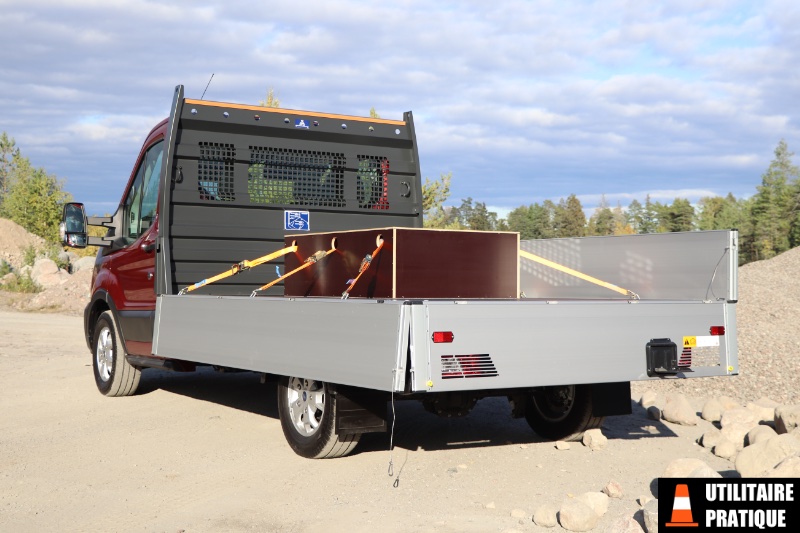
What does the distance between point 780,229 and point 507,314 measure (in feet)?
217

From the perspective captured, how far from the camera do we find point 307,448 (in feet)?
21.9

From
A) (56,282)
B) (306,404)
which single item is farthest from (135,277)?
(56,282)

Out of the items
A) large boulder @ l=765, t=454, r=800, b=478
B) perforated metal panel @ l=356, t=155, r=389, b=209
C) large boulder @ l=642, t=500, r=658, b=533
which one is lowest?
large boulder @ l=642, t=500, r=658, b=533

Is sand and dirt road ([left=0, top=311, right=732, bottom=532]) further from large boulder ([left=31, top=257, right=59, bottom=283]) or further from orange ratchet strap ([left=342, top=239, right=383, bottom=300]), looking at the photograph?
large boulder ([left=31, top=257, right=59, bottom=283])

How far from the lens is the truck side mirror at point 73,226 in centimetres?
907

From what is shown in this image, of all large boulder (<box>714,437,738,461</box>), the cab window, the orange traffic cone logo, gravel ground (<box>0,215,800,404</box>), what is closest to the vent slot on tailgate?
the orange traffic cone logo

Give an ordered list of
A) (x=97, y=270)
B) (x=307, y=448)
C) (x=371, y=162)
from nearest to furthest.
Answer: (x=307, y=448), (x=371, y=162), (x=97, y=270)

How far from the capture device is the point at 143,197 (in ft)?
30.5

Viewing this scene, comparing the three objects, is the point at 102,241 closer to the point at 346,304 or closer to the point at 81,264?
the point at 346,304

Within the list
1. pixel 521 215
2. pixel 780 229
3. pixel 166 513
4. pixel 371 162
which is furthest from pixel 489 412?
pixel 521 215

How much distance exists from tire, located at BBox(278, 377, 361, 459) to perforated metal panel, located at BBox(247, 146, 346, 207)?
8.36 feet

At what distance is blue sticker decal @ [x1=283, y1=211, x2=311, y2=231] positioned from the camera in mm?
8945

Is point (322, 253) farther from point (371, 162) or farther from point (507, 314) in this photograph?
point (371, 162)

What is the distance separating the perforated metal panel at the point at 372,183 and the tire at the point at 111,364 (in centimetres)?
282
